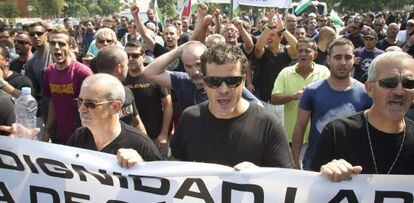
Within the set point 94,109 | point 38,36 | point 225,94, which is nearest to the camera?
point 225,94

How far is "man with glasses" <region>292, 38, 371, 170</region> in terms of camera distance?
12.9ft

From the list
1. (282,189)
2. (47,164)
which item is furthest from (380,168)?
(47,164)

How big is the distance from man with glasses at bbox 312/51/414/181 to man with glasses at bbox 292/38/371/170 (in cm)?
119

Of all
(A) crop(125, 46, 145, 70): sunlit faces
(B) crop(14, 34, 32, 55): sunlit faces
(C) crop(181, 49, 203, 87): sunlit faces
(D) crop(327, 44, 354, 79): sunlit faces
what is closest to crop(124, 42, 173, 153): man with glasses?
(A) crop(125, 46, 145, 70): sunlit faces

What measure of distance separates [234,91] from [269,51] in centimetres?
420

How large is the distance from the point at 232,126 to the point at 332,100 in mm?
1526

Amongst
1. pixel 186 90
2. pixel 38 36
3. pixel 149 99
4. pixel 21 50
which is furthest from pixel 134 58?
pixel 21 50

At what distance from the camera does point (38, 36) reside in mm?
6777

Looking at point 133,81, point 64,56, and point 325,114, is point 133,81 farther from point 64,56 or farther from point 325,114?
point 325,114

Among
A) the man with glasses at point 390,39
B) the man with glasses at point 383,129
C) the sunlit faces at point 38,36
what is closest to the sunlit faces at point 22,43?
the sunlit faces at point 38,36

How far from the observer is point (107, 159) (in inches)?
109

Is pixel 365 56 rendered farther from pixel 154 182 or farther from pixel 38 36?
pixel 154 182

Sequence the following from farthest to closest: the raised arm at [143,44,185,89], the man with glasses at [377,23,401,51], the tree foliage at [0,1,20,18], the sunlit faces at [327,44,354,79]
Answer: the tree foliage at [0,1,20,18] < the man with glasses at [377,23,401,51] < the raised arm at [143,44,185,89] < the sunlit faces at [327,44,354,79]

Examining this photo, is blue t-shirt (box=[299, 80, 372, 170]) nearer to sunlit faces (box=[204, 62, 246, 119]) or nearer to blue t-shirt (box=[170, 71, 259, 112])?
blue t-shirt (box=[170, 71, 259, 112])
